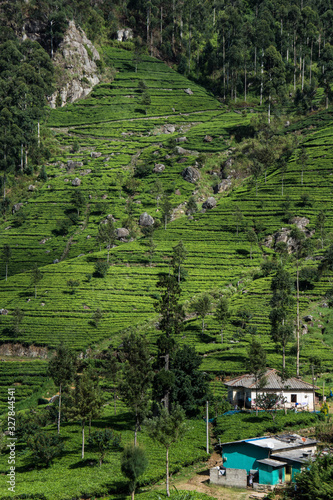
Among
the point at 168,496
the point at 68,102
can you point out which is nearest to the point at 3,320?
the point at 168,496

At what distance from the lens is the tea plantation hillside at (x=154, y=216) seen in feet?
286

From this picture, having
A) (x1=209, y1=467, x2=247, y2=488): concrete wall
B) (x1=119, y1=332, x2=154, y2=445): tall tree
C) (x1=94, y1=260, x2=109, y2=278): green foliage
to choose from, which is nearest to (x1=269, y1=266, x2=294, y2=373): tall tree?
(x1=119, y1=332, x2=154, y2=445): tall tree

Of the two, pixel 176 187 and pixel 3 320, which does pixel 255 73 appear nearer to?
pixel 176 187

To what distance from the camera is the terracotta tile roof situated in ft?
195

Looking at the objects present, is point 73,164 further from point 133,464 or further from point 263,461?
point 133,464

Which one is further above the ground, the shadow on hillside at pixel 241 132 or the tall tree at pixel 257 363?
the shadow on hillside at pixel 241 132

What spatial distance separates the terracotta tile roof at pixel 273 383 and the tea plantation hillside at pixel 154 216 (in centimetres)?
825

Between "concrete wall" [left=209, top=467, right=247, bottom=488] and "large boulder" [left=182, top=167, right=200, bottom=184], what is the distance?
110773 millimetres

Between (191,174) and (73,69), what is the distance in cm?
7264

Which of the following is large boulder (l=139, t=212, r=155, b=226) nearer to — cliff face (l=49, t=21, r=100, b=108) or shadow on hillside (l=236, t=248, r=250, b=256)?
shadow on hillside (l=236, t=248, r=250, b=256)

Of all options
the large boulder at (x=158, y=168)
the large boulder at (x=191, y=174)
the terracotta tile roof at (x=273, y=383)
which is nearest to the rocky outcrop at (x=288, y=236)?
the large boulder at (x=191, y=174)

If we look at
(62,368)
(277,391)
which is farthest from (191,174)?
(62,368)

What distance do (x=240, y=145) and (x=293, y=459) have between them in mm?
127594

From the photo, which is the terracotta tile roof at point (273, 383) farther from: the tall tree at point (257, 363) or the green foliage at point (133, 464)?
the green foliage at point (133, 464)
